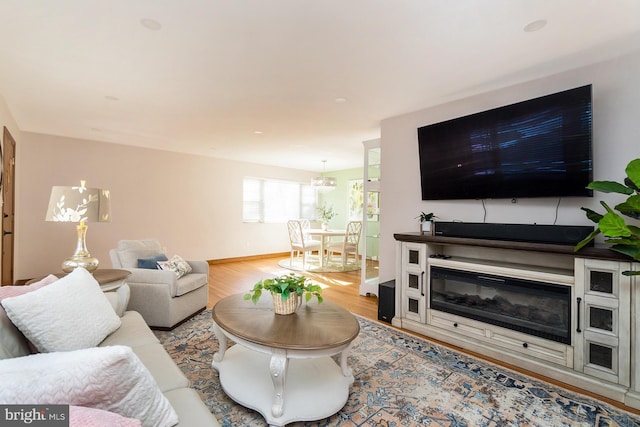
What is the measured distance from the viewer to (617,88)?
233 centimetres

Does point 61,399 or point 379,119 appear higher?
point 379,119

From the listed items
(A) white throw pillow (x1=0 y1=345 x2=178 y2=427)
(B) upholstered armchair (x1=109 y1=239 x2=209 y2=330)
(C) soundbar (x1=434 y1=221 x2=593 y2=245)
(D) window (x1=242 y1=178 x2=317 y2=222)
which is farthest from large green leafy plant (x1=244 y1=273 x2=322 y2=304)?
(D) window (x1=242 y1=178 x2=317 y2=222)

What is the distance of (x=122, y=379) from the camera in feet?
2.78

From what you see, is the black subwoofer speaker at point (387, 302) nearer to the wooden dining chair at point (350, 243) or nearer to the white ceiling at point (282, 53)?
the white ceiling at point (282, 53)

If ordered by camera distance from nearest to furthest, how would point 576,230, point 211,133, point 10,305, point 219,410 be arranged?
point 10,305 → point 219,410 → point 576,230 → point 211,133

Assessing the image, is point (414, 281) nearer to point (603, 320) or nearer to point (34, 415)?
point (603, 320)

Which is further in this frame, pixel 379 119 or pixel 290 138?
pixel 290 138

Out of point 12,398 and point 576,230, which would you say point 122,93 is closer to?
point 12,398

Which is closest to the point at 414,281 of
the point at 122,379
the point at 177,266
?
the point at 177,266

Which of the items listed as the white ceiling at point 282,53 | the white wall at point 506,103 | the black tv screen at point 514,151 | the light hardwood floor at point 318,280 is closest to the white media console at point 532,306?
the light hardwood floor at point 318,280

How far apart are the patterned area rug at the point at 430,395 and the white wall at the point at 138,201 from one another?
3.72m

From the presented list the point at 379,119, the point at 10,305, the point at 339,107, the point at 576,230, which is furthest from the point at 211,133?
the point at 576,230

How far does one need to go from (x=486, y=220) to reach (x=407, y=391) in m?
1.90

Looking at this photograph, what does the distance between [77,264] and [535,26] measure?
12.5 feet
